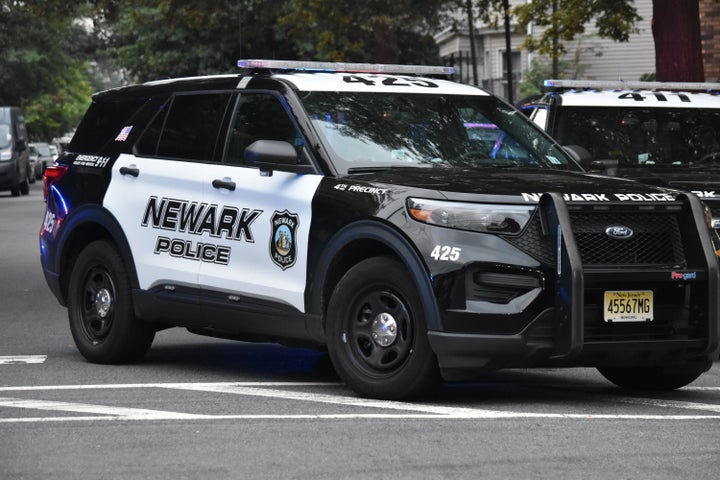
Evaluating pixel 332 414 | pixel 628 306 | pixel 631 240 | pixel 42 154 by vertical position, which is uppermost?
pixel 631 240

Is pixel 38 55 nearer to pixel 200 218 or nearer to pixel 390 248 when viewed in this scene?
pixel 200 218

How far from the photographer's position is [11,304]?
1494 cm

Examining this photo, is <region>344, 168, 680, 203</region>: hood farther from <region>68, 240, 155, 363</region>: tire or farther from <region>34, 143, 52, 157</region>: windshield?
<region>34, 143, 52, 157</region>: windshield

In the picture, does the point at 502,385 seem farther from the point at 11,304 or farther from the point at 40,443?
the point at 11,304

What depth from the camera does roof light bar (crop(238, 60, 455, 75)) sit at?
9406 millimetres

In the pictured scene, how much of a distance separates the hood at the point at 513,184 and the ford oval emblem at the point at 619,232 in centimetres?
15

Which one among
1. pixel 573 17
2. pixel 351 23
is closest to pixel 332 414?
pixel 573 17

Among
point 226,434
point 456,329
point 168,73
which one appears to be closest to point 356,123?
point 456,329

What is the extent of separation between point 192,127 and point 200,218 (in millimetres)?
709

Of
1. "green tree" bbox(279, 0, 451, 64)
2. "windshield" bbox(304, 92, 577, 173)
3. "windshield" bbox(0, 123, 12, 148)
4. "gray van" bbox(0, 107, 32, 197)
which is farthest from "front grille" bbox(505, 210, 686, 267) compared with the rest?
"windshield" bbox(0, 123, 12, 148)

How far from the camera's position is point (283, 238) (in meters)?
8.71

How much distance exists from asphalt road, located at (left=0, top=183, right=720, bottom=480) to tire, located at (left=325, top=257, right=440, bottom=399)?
5.5 inches

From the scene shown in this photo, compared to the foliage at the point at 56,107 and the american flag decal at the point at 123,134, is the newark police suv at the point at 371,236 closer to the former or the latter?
the american flag decal at the point at 123,134

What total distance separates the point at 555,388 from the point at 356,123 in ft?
6.16
